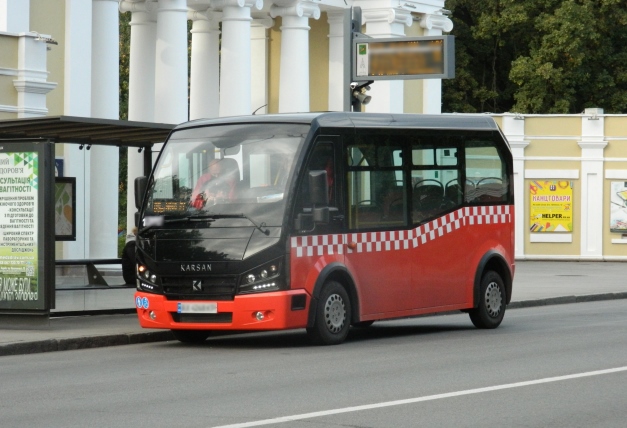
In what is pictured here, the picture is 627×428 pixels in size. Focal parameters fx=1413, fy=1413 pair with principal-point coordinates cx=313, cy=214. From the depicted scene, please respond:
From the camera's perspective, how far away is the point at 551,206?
4350 cm

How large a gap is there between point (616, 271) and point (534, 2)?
21093 mm

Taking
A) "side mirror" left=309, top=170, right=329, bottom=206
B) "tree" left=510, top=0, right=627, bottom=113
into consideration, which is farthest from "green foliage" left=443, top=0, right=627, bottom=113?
"side mirror" left=309, top=170, right=329, bottom=206

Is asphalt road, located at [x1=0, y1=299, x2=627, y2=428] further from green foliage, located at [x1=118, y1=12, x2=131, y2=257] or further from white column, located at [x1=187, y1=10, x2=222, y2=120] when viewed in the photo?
green foliage, located at [x1=118, y1=12, x2=131, y2=257]

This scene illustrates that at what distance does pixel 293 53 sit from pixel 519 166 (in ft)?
31.1

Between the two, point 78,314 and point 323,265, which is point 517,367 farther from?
point 78,314

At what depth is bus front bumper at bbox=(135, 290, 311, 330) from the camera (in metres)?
15.4

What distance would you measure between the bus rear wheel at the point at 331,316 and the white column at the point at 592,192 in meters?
28.2

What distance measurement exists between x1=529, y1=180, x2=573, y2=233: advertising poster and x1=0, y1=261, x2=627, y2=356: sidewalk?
1.33 m

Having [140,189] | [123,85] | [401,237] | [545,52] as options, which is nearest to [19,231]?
[140,189]

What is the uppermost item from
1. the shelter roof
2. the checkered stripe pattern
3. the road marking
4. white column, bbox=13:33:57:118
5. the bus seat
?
white column, bbox=13:33:57:118

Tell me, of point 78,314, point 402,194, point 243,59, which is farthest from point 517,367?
point 243,59

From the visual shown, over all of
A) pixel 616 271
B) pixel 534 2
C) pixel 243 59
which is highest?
pixel 534 2

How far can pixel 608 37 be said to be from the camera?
186 feet

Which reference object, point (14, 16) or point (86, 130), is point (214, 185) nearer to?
point (86, 130)
